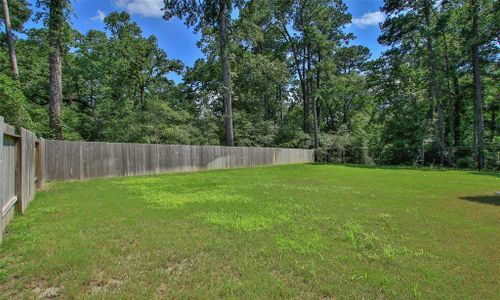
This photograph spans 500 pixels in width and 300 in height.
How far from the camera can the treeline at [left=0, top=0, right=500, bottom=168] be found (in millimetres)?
16469

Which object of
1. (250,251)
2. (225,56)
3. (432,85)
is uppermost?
(225,56)

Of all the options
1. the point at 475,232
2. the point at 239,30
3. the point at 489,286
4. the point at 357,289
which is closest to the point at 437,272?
the point at 489,286

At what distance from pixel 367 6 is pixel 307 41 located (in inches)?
247

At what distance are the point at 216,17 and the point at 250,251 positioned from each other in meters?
19.2

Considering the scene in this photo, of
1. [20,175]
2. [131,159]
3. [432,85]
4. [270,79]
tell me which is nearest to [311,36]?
[270,79]

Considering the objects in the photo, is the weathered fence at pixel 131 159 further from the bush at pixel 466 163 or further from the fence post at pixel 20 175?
the bush at pixel 466 163

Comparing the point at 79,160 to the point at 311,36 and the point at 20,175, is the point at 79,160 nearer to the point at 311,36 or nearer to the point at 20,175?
the point at 20,175

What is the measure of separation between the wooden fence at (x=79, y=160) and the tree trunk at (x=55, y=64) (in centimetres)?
189

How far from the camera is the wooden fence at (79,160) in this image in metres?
3.86

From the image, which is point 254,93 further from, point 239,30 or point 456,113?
point 456,113

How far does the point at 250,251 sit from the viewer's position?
3.15 m

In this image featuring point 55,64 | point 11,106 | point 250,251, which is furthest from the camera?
point 55,64

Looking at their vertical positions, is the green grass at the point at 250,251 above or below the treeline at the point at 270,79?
below

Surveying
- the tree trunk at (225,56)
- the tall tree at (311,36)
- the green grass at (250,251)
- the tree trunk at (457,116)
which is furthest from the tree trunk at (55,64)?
the tree trunk at (457,116)
